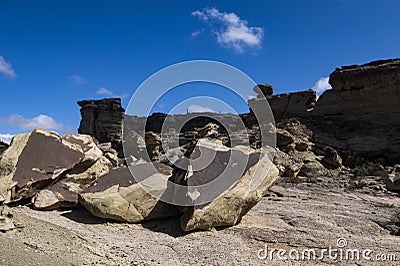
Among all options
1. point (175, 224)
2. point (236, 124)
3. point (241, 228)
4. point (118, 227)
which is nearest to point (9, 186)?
point (118, 227)

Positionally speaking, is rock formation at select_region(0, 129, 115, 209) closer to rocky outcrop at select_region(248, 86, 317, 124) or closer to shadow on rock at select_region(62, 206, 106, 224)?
shadow on rock at select_region(62, 206, 106, 224)

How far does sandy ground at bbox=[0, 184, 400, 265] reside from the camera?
3.84 meters

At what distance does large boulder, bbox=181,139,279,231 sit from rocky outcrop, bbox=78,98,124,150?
131 ft

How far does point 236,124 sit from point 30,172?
22.8 m

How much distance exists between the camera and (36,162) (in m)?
6.77

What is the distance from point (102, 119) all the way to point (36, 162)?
131 feet

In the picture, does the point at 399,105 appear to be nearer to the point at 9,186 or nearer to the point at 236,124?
the point at 236,124

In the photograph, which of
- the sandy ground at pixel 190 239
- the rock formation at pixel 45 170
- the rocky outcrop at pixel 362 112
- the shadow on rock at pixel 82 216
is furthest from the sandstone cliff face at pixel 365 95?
the shadow on rock at pixel 82 216

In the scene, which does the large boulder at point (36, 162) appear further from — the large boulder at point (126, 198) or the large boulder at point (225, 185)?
the large boulder at point (225, 185)

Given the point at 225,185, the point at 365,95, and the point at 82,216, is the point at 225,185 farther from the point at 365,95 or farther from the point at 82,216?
the point at 365,95

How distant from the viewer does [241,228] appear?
5562 millimetres

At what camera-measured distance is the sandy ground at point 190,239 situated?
12.6ft

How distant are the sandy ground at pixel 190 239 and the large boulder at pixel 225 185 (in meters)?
0.22

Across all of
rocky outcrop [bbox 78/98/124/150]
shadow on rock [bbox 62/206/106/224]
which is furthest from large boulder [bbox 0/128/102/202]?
rocky outcrop [bbox 78/98/124/150]
